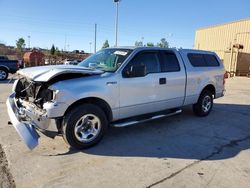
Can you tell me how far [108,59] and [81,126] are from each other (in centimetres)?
168

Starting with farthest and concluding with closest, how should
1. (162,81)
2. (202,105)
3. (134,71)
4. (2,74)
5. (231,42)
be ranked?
(231,42) < (2,74) < (202,105) < (162,81) < (134,71)

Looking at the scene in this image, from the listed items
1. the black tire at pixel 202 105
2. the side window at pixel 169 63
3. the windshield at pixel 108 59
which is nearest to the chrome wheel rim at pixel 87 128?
the windshield at pixel 108 59

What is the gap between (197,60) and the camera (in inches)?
274

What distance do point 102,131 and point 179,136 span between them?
173cm

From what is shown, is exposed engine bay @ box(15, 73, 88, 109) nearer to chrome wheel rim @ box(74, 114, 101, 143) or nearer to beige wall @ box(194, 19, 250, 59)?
chrome wheel rim @ box(74, 114, 101, 143)

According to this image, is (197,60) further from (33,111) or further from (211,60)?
(33,111)

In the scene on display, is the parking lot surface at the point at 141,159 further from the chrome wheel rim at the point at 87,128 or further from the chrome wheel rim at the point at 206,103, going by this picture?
the chrome wheel rim at the point at 206,103

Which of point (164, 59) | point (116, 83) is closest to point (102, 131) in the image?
point (116, 83)

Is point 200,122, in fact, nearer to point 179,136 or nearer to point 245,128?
point 245,128

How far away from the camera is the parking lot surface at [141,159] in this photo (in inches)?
137

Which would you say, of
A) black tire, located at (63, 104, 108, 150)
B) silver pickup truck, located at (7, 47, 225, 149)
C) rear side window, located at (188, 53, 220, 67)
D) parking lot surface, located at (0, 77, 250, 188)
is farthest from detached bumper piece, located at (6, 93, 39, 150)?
rear side window, located at (188, 53, 220, 67)

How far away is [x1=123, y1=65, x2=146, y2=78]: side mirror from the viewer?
496 centimetres

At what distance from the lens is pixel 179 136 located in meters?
5.41

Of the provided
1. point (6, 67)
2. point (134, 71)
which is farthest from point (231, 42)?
point (134, 71)
